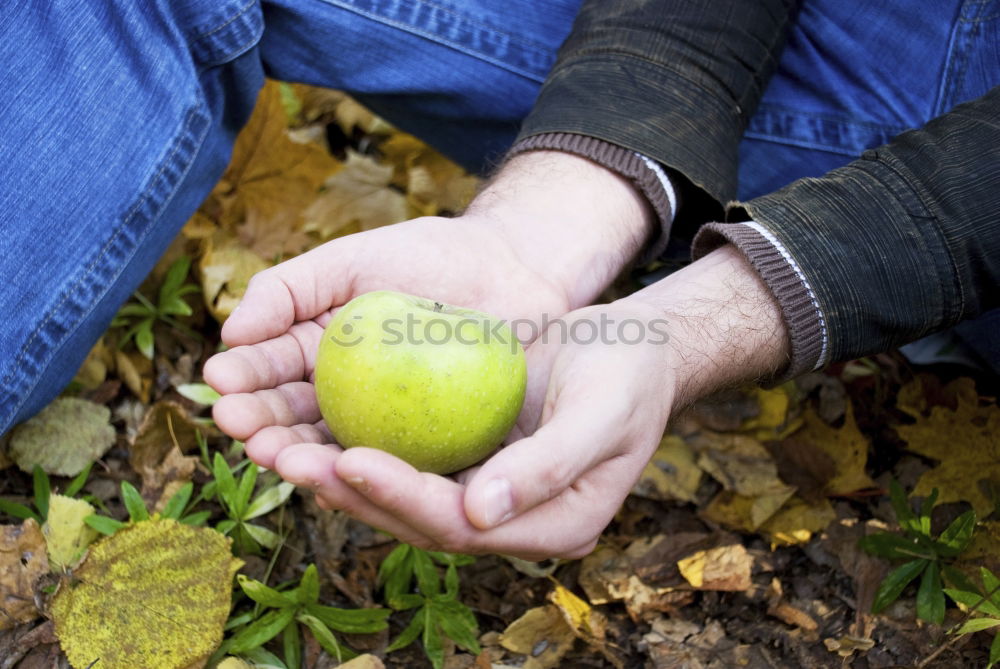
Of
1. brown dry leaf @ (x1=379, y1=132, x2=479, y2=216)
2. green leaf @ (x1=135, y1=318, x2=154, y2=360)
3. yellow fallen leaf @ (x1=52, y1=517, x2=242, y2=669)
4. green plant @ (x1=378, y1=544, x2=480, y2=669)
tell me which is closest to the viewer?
yellow fallen leaf @ (x1=52, y1=517, x2=242, y2=669)

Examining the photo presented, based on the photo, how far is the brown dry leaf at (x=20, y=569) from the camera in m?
1.96

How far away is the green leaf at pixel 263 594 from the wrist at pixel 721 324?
44.2 inches

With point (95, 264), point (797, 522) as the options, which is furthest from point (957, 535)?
point (95, 264)

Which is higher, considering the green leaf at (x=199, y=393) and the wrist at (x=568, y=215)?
the wrist at (x=568, y=215)

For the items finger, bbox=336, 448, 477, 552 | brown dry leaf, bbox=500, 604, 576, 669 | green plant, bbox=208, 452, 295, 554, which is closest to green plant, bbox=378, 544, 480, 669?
brown dry leaf, bbox=500, 604, 576, 669

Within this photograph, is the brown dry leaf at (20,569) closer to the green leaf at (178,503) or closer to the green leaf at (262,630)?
the green leaf at (178,503)

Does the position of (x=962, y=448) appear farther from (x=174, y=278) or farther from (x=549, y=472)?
(x=174, y=278)

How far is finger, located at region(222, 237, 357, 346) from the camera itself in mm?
1839

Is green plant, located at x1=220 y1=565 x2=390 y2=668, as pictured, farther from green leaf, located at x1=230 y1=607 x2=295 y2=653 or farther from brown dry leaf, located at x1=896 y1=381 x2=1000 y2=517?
brown dry leaf, located at x1=896 y1=381 x2=1000 y2=517

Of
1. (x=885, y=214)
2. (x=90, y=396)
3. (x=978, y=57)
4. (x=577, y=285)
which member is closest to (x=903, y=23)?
(x=978, y=57)

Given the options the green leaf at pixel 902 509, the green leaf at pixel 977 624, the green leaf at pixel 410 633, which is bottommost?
the green leaf at pixel 410 633

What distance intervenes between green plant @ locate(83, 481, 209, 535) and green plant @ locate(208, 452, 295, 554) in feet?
0.25

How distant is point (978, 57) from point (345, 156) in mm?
2539

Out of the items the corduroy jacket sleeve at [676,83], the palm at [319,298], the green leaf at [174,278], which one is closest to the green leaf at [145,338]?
the green leaf at [174,278]
